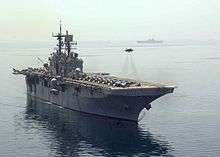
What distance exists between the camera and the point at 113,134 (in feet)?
164

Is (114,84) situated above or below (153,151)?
above

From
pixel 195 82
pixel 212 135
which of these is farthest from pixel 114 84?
pixel 195 82

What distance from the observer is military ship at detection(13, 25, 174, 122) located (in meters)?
52.7

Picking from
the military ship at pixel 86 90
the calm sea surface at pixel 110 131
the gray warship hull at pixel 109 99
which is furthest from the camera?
the military ship at pixel 86 90

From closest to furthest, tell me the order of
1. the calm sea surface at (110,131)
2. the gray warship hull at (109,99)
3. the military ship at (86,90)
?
the calm sea surface at (110,131) → the gray warship hull at (109,99) → the military ship at (86,90)

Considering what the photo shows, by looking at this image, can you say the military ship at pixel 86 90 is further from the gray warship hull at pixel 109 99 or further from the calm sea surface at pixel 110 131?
the calm sea surface at pixel 110 131

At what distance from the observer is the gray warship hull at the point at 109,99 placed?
2041 inches

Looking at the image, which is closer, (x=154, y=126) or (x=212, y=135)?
(x=212, y=135)

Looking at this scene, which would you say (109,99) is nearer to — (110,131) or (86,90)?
(86,90)

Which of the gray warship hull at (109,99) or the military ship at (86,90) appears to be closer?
the gray warship hull at (109,99)

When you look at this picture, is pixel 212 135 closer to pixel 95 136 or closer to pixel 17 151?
pixel 95 136

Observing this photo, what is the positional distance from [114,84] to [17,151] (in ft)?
56.3

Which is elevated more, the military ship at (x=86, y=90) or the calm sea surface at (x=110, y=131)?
the military ship at (x=86, y=90)

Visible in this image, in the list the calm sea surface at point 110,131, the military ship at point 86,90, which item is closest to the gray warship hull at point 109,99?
the military ship at point 86,90
